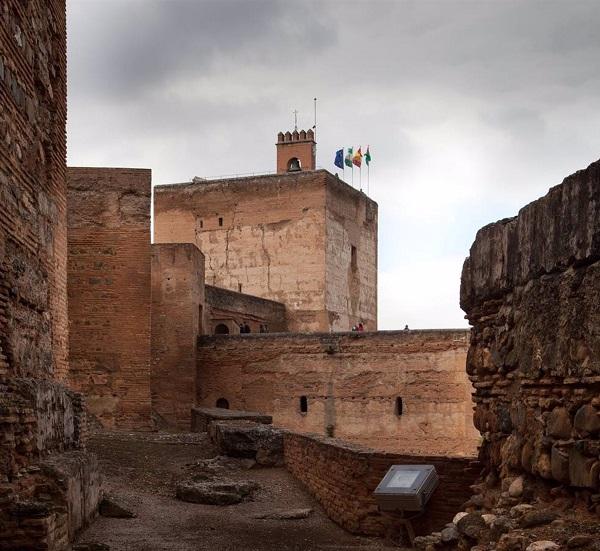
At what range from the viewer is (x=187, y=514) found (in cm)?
1045

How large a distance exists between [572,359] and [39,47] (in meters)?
5.94

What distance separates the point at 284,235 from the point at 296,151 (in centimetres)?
657

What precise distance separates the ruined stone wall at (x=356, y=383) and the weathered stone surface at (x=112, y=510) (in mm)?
12939

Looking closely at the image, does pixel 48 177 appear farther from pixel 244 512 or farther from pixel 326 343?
pixel 326 343

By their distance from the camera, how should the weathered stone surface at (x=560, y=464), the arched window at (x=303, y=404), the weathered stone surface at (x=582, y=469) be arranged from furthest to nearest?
the arched window at (x=303, y=404)
the weathered stone surface at (x=560, y=464)
the weathered stone surface at (x=582, y=469)

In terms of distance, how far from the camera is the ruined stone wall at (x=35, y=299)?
7148 millimetres

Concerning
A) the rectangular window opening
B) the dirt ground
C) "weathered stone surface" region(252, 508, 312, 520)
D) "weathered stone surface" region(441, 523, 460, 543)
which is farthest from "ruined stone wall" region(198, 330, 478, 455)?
"weathered stone surface" region(441, 523, 460, 543)

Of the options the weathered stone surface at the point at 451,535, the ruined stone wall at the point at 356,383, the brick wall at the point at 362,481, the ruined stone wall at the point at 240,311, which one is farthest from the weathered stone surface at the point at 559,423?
the ruined stone wall at the point at 240,311

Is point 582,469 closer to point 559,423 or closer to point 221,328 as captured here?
point 559,423

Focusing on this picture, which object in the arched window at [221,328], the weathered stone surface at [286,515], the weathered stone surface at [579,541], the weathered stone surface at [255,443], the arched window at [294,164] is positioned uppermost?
the arched window at [294,164]

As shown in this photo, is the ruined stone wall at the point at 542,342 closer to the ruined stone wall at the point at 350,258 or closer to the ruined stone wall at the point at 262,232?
the ruined stone wall at the point at 262,232

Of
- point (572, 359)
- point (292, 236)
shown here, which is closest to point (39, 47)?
point (572, 359)

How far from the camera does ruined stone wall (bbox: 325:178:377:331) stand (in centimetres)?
3556

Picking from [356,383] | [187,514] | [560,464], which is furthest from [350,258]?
[560,464]
